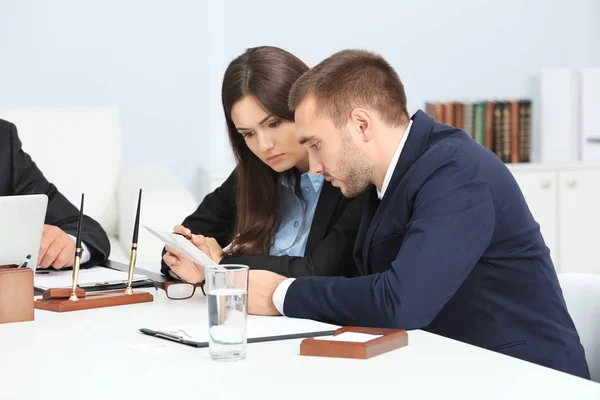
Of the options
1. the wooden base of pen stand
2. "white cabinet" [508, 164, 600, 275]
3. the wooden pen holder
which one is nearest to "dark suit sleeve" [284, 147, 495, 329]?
the wooden base of pen stand

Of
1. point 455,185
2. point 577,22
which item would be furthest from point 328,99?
point 577,22

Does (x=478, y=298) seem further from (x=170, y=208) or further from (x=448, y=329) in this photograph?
(x=170, y=208)

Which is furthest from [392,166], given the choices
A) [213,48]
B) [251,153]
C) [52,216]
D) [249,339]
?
[213,48]

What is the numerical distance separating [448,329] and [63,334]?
69 centimetres

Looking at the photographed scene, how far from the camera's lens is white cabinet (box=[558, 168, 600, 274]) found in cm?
437

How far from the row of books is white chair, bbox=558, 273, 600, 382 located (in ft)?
9.08

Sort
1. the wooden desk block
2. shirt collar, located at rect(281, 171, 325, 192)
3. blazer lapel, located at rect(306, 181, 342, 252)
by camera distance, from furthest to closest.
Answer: shirt collar, located at rect(281, 171, 325, 192) < blazer lapel, located at rect(306, 181, 342, 252) < the wooden desk block

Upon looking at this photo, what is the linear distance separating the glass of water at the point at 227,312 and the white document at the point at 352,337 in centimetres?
13

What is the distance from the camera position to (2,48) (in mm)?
4105

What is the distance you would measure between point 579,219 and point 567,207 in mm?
93

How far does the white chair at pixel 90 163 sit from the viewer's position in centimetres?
369

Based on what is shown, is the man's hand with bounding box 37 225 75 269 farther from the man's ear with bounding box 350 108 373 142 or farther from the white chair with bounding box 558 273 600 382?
the white chair with bounding box 558 273 600 382

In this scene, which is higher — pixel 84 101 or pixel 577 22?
pixel 577 22

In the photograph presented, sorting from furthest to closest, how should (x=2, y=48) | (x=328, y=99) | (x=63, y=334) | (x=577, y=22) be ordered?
(x=577, y=22) < (x=2, y=48) < (x=328, y=99) < (x=63, y=334)
